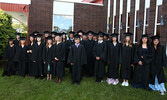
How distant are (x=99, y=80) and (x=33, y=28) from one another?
29.9 feet

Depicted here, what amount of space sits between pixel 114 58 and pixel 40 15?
374 inches

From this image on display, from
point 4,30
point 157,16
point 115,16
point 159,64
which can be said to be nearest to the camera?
point 159,64

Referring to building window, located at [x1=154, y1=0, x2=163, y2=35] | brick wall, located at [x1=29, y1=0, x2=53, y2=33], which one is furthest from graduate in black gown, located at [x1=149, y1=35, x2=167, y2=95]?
brick wall, located at [x1=29, y1=0, x2=53, y2=33]

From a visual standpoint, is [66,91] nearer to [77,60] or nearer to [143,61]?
[77,60]

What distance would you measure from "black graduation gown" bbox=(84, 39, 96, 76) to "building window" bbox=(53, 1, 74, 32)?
24.5 feet

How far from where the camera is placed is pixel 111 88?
198 inches

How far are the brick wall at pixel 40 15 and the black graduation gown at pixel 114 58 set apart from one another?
29.0 ft

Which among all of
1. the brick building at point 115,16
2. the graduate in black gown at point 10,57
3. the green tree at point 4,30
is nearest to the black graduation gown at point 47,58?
the graduate in black gown at point 10,57

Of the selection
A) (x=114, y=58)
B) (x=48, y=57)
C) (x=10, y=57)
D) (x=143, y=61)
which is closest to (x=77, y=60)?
(x=48, y=57)

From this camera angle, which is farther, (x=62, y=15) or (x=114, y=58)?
(x=62, y=15)

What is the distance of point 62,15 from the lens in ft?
43.1

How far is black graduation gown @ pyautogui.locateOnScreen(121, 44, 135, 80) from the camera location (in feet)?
16.9

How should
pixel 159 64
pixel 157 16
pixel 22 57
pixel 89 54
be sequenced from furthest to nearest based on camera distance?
1. pixel 157 16
2. pixel 89 54
3. pixel 22 57
4. pixel 159 64

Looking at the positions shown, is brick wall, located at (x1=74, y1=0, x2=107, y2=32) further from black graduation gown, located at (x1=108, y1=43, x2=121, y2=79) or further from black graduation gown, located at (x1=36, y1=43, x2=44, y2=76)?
black graduation gown, located at (x1=108, y1=43, x2=121, y2=79)
